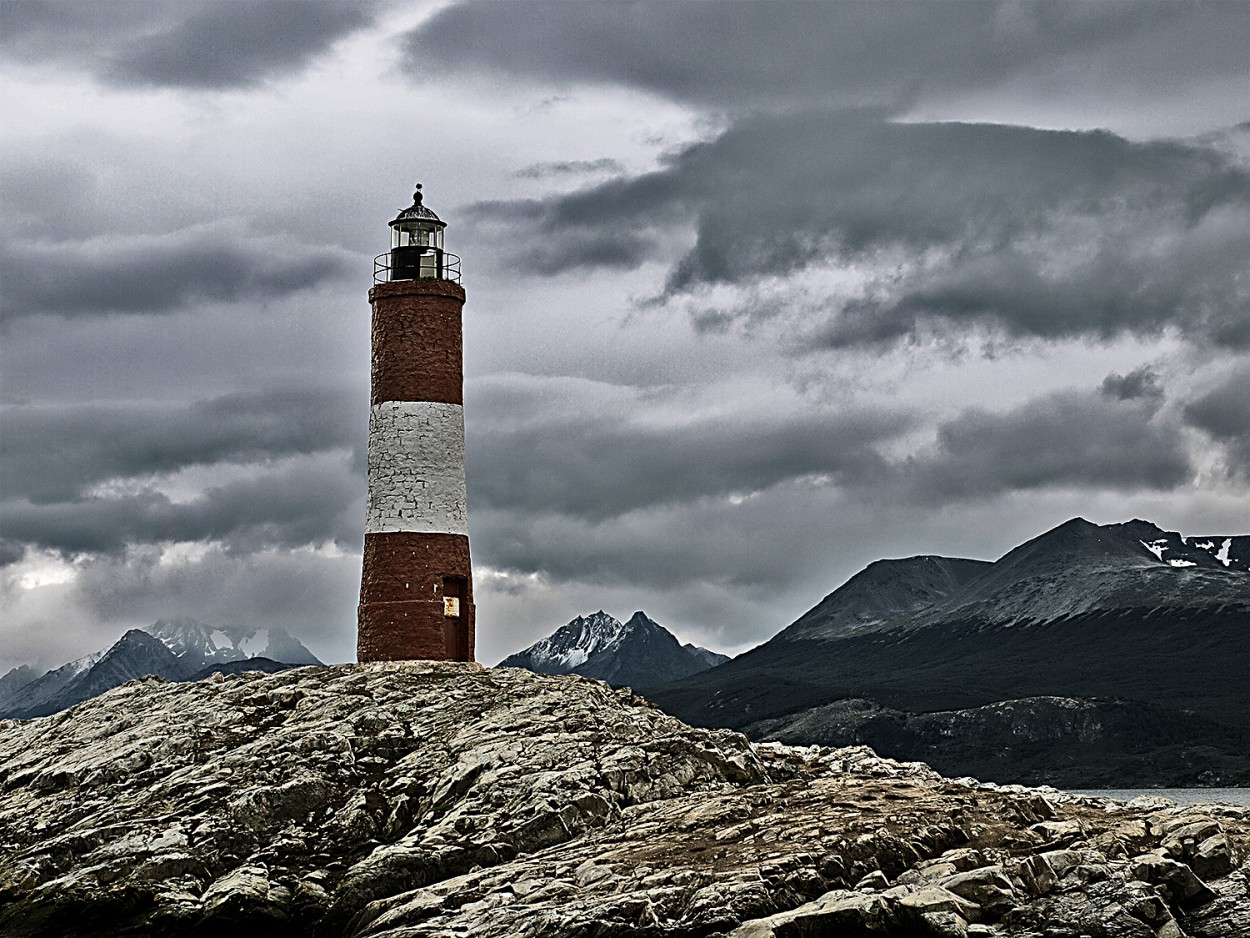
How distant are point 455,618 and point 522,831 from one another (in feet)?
68.8

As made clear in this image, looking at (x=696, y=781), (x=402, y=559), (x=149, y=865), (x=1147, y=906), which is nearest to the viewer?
(x=1147, y=906)

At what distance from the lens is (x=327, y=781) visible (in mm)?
Result: 47250

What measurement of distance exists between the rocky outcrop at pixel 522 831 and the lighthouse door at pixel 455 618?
598 cm

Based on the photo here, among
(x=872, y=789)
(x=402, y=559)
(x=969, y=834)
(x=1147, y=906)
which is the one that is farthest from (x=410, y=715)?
(x=1147, y=906)

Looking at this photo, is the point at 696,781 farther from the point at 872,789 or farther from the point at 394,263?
the point at 394,263

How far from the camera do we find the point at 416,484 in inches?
2421

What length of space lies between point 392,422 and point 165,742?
16.2m

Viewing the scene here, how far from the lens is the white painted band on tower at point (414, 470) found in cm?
6147

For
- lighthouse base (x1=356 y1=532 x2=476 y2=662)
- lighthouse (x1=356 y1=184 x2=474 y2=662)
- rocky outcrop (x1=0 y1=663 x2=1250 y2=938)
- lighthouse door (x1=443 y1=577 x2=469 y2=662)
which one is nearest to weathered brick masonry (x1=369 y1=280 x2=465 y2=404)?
lighthouse (x1=356 y1=184 x2=474 y2=662)

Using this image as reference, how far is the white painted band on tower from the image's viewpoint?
61.5 m

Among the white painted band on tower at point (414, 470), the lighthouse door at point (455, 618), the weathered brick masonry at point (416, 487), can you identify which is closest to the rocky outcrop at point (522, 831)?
the weathered brick masonry at point (416, 487)

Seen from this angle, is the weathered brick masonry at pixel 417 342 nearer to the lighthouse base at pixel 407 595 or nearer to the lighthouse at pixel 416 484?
the lighthouse at pixel 416 484

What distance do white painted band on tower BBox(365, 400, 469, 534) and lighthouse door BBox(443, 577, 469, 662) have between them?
2.14m

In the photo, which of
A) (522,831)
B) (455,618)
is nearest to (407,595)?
(455,618)
